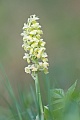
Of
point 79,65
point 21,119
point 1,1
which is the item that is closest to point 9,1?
point 1,1

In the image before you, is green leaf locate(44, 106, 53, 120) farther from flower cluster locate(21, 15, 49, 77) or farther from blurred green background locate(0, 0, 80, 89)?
blurred green background locate(0, 0, 80, 89)

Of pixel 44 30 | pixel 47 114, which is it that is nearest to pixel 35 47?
pixel 47 114

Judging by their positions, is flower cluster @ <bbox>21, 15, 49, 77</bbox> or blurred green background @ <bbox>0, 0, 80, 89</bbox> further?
blurred green background @ <bbox>0, 0, 80, 89</bbox>

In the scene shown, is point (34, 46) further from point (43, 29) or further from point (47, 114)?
point (43, 29)

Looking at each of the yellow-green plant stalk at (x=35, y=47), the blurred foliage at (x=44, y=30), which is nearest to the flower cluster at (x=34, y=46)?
the yellow-green plant stalk at (x=35, y=47)

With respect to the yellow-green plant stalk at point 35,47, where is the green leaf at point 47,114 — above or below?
below

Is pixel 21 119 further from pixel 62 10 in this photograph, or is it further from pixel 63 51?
pixel 62 10

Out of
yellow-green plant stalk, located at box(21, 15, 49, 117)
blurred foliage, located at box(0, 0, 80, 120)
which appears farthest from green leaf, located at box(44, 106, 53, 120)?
blurred foliage, located at box(0, 0, 80, 120)

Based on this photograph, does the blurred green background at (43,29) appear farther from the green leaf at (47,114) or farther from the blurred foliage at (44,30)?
the green leaf at (47,114)
